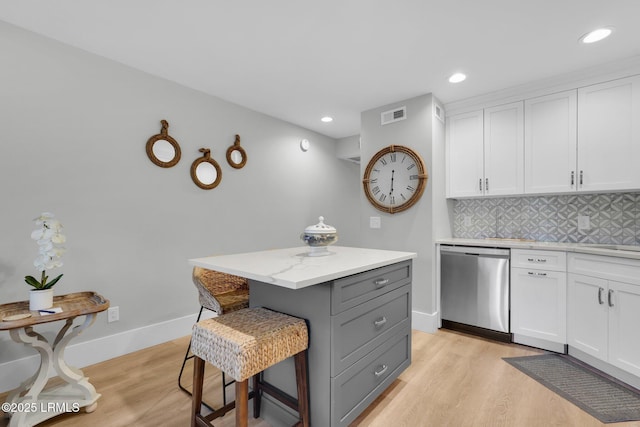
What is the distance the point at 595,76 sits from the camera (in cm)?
252

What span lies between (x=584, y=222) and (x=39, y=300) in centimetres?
434

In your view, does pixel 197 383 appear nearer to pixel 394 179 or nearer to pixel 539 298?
pixel 394 179

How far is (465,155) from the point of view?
321 centimetres

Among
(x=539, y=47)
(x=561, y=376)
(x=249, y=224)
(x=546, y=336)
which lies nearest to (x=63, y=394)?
(x=249, y=224)

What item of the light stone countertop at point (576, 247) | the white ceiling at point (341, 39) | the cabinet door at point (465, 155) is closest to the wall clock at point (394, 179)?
the cabinet door at point (465, 155)

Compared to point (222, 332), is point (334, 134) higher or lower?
higher

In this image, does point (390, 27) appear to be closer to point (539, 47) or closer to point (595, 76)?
point (539, 47)

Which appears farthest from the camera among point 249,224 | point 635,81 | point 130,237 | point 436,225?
point 249,224

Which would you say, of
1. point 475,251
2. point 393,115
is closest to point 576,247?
point 475,251

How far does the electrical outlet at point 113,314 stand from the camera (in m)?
2.39

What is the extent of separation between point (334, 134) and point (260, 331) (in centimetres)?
377

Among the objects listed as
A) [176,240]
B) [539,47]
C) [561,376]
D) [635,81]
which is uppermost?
[539,47]

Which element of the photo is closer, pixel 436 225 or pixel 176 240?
pixel 176 240

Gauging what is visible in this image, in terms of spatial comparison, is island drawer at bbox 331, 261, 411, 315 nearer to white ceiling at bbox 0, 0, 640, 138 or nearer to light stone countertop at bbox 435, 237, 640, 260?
light stone countertop at bbox 435, 237, 640, 260
